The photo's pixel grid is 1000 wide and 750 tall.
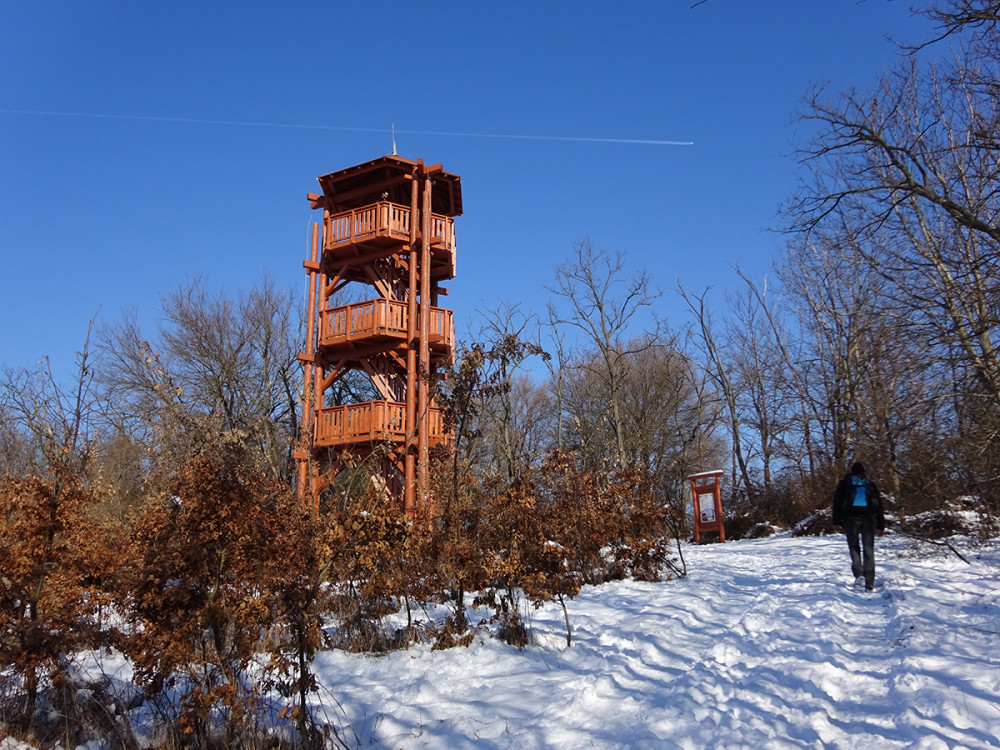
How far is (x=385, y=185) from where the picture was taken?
21.2 meters

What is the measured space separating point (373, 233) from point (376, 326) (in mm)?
2748

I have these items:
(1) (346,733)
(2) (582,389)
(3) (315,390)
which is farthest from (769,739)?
(2) (582,389)

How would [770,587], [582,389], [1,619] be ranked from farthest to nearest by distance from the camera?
[582,389], [770,587], [1,619]

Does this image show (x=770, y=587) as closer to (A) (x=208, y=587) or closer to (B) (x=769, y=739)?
(B) (x=769, y=739)

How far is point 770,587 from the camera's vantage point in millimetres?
9711

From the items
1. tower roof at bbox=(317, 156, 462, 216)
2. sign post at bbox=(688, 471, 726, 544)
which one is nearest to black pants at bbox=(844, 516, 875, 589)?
sign post at bbox=(688, 471, 726, 544)

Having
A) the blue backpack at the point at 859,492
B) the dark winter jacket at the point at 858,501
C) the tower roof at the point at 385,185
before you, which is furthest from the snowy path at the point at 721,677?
the tower roof at the point at 385,185

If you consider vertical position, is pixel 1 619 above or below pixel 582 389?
below

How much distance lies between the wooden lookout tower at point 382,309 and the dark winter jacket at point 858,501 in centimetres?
1083

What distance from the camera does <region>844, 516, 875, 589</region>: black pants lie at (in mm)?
8672

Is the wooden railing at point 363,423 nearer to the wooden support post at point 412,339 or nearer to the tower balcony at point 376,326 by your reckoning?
the wooden support post at point 412,339

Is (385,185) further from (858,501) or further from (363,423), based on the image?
(858,501)

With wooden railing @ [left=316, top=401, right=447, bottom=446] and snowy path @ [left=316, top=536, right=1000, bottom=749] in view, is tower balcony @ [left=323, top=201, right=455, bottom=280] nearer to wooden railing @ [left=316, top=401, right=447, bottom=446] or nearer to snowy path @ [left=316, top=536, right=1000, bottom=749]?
wooden railing @ [left=316, top=401, right=447, bottom=446]

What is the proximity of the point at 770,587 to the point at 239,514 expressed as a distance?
7522 mm
